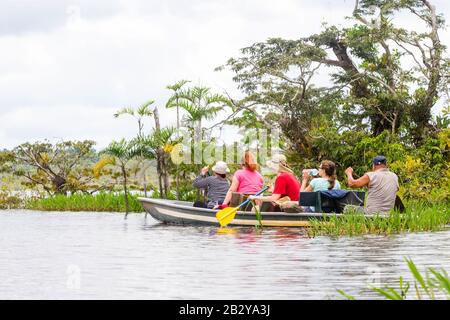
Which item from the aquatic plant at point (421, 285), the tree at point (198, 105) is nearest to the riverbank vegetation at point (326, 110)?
the tree at point (198, 105)

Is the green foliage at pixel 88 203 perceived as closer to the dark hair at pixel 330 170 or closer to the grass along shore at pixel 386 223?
the grass along shore at pixel 386 223

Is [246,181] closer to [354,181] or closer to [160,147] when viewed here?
[354,181]

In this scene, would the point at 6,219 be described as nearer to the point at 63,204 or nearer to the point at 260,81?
the point at 63,204

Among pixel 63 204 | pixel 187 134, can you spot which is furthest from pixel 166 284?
pixel 63 204

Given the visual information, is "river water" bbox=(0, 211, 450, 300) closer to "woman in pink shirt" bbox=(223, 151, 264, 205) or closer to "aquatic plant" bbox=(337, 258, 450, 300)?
"woman in pink shirt" bbox=(223, 151, 264, 205)

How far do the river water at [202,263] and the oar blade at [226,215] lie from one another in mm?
206

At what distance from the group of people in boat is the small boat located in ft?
0.75

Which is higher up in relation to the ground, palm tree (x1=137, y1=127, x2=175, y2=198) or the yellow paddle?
palm tree (x1=137, y1=127, x2=175, y2=198)

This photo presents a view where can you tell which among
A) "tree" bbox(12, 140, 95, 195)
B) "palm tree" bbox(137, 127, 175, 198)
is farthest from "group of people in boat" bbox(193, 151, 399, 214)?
"tree" bbox(12, 140, 95, 195)

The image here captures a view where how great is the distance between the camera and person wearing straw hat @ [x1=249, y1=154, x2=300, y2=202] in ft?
52.6

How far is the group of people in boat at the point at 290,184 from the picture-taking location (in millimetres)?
15273

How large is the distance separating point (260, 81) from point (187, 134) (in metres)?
2.93

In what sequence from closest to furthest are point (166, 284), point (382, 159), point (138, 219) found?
point (166, 284)
point (382, 159)
point (138, 219)

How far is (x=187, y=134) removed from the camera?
25.2 meters
